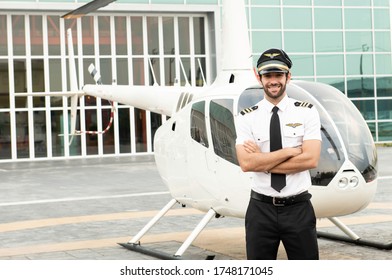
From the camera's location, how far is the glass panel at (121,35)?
31.0 metres

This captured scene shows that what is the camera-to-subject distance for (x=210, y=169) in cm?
786

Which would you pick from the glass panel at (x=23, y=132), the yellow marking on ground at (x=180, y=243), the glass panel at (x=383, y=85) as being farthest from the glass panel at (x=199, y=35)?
the yellow marking on ground at (x=180, y=243)

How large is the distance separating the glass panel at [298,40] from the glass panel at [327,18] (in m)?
0.61

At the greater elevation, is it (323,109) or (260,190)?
(323,109)

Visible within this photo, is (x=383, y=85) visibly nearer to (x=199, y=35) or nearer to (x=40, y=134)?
(x=199, y=35)

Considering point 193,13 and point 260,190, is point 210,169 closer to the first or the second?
point 260,190

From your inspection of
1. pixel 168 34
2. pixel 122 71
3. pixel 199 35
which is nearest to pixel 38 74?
pixel 122 71

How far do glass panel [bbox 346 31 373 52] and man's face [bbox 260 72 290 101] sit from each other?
29381mm

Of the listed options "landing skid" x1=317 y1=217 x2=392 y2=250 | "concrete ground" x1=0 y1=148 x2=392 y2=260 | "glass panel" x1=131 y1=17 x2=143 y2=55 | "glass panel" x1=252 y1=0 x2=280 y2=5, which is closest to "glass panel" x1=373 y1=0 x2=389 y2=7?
"glass panel" x1=252 y1=0 x2=280 y2=5

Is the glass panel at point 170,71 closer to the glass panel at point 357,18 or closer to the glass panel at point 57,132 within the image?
the glass panel at point 57,132

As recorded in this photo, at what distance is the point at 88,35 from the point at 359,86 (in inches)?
467

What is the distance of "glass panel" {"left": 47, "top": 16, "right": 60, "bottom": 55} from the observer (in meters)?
30.3

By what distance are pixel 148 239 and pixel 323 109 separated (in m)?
3.34
